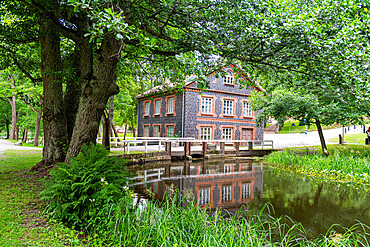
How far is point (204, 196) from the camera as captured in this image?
7.39 m

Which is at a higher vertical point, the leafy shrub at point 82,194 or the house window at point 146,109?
the house window at point 146,109

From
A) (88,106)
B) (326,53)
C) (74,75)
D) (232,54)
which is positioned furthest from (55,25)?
(326,53)

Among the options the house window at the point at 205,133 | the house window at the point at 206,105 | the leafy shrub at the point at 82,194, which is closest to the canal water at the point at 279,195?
the leafy shrub at the point at 82,194

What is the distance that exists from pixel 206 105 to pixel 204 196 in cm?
1747

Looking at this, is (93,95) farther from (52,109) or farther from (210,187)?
(210,187)

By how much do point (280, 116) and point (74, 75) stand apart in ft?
37.5

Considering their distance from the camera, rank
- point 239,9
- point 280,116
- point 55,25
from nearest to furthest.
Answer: point 239,9 → point 55,25 → point 280,116

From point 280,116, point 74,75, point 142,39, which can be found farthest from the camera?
point 280,116

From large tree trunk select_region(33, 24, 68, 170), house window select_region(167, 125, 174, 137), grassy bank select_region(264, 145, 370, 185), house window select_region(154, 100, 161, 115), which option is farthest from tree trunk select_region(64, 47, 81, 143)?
house window select_region(154, 100, 161, 115)

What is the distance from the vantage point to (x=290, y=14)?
5789 millimetres

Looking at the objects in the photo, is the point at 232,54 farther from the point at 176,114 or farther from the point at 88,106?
the point at 176,114

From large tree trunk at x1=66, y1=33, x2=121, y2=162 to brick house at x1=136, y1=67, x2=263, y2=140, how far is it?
15.9m

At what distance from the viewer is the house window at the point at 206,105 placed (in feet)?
79.4

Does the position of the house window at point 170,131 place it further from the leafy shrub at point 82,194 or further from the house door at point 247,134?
the leafy shrub at point 82,194
